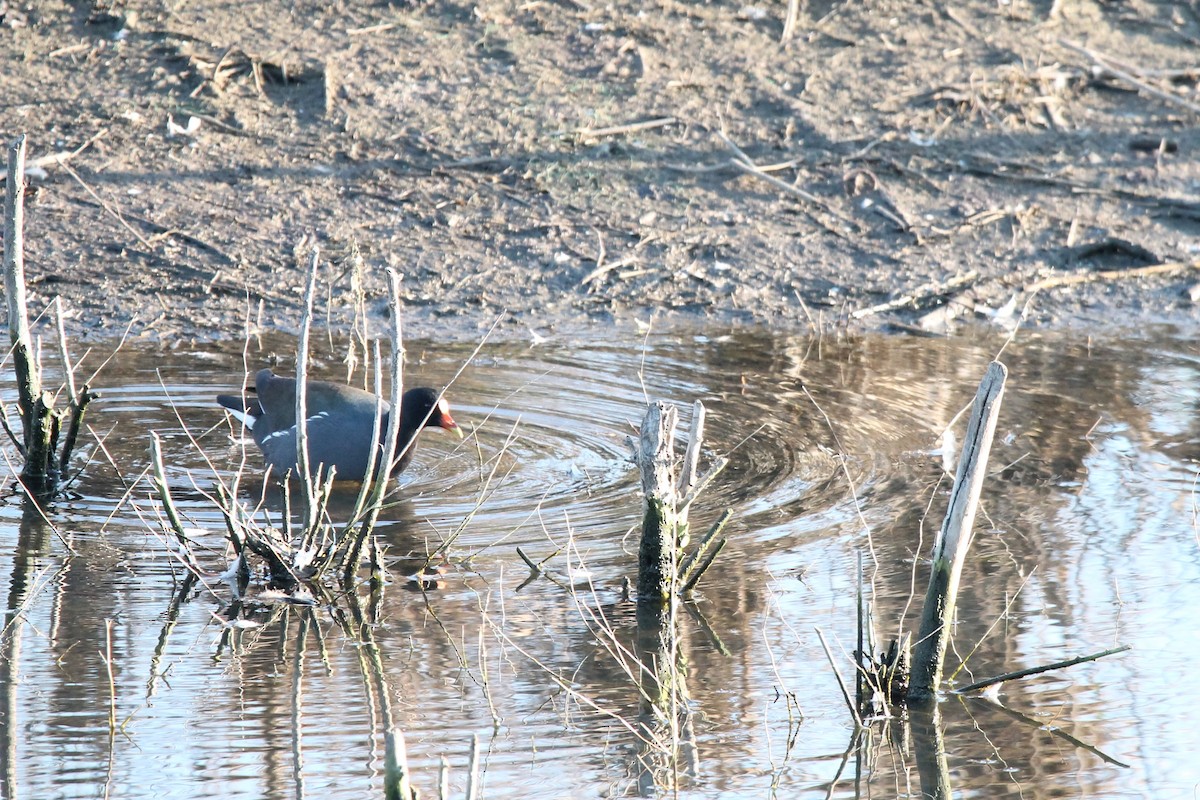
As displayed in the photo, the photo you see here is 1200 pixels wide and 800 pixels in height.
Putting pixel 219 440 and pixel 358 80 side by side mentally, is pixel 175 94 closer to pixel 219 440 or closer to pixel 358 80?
pixel 358 80

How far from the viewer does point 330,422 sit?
6.93m

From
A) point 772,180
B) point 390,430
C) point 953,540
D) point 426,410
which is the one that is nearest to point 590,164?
point 772,180

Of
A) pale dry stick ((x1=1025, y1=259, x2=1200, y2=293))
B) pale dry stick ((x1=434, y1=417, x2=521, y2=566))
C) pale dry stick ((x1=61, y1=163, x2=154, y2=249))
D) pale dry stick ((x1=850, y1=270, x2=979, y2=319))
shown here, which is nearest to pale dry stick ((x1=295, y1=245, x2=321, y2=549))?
pale dry stick ((x1=434, y1=417, x2=521, y2=566))

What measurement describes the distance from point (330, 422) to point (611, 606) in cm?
208

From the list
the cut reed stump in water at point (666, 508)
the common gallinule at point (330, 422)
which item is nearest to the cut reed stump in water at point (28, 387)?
the common gallinule at point (330, 422)

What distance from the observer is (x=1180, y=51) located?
12.8 meters

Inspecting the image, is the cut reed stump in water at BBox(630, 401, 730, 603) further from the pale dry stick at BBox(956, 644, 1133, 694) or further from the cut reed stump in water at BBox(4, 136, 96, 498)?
the cut reed stump in water at BBox(4, 136, 96, 498)

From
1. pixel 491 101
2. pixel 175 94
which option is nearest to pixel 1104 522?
pixel 491 101

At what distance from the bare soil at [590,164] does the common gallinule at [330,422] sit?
1.90 metres

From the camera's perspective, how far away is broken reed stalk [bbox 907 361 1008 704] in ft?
14.4

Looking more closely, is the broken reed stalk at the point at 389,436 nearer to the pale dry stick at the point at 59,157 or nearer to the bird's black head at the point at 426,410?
the bird's black head at the point at 426,410

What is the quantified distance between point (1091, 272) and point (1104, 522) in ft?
13.9

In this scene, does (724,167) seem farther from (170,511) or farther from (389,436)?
(170,511)

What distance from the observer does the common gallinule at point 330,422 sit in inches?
272
